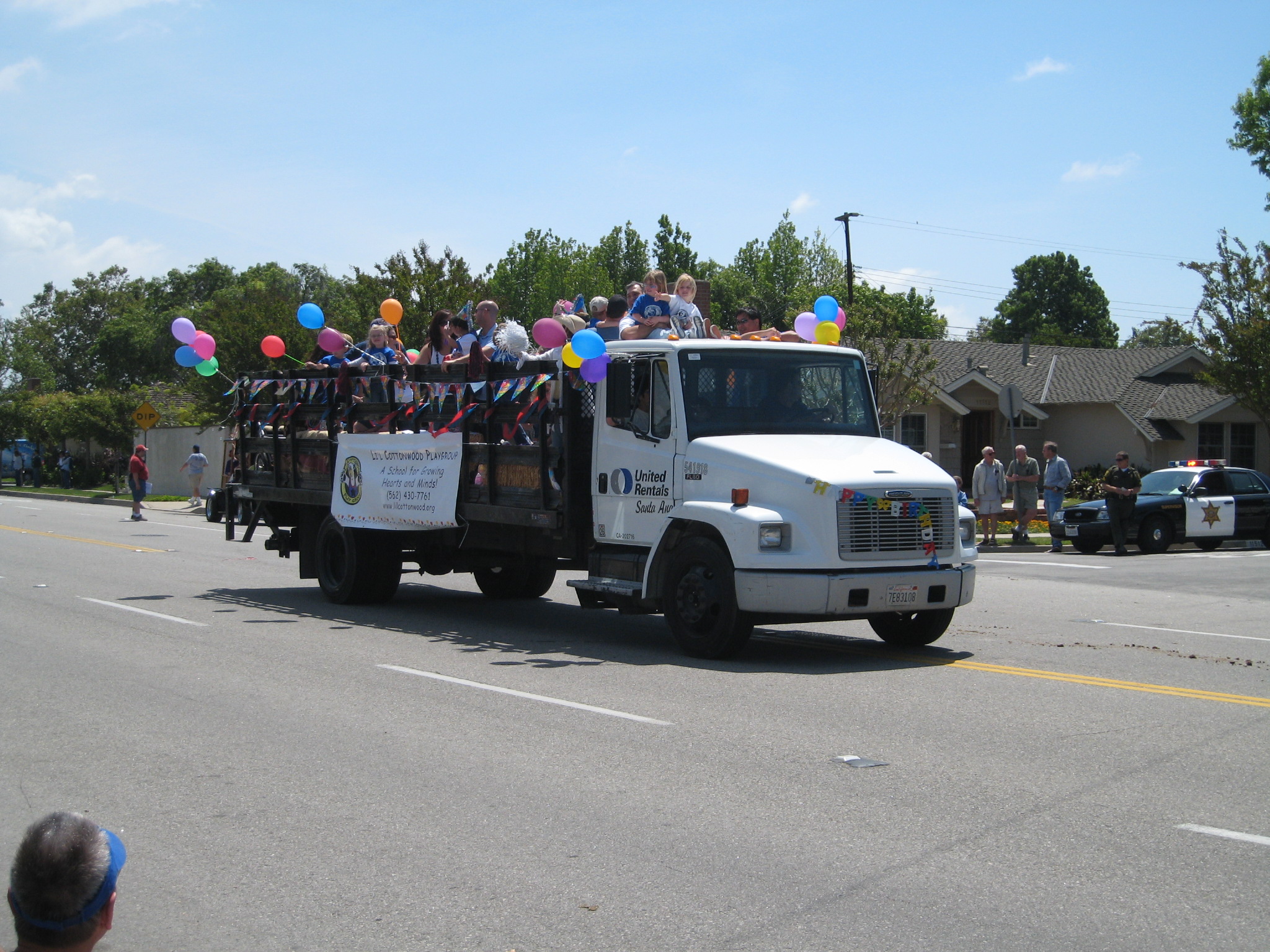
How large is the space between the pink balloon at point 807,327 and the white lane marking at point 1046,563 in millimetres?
8480

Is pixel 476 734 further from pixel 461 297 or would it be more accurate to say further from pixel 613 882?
pixel 461 297

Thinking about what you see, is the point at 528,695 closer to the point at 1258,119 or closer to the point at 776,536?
the point at 776,536

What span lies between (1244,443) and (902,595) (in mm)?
34053

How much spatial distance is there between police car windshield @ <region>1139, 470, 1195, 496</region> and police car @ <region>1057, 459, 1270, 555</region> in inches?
0.5

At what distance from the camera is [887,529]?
973 cm

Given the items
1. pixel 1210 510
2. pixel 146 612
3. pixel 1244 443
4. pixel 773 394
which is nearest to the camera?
pixel 773 394

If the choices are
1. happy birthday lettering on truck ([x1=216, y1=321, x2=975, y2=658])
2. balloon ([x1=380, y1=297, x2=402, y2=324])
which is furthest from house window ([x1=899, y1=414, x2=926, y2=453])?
happy birthday lettering on truck ([x1=216, y1=321, x2=975, y2=658])

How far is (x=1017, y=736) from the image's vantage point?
287 inches

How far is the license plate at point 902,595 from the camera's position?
380 inches

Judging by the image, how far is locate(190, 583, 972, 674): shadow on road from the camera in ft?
33.2

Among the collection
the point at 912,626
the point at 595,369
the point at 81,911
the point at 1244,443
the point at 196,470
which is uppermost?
the point at 1244,443

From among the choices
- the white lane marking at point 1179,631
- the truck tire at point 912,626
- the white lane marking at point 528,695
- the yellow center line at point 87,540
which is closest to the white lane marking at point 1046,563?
the white lane marking at point 1179,631

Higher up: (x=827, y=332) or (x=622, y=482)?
(x=827, y=332)

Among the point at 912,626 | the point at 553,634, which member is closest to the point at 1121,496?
the point at 912,626
